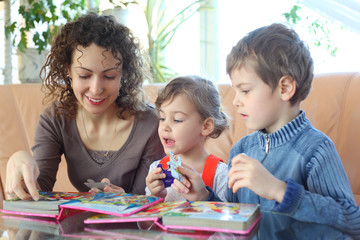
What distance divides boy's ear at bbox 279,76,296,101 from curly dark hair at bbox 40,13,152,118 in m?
0.77

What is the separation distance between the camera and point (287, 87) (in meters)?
1.31

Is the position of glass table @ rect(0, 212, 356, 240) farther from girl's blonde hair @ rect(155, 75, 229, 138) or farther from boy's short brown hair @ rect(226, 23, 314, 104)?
girl's blonde hair @ rect(155, 75, 229, 138)

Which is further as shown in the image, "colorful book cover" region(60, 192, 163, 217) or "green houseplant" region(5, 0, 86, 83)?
"green houseplant" region(5, 0, 86, 83)

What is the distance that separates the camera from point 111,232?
3.40ft

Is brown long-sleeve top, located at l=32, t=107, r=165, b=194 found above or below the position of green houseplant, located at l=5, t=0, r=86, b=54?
below

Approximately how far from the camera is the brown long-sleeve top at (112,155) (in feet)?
6.17

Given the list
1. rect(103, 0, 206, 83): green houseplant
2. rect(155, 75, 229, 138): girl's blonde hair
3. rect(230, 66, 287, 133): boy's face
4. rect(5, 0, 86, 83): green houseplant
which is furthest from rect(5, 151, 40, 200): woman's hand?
rect(103, 0, 206, 83): green houseplant

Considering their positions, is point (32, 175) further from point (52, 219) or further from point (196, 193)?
point (196, 193)

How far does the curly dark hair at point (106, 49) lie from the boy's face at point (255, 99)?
0.67 m

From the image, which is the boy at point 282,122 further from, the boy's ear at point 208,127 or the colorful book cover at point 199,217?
the boy's ear at point 208,127

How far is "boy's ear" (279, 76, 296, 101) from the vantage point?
1.31m

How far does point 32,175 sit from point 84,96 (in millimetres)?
534

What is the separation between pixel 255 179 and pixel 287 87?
1.17ft

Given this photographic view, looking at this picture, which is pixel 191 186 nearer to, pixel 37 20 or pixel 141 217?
pixel 141 217
